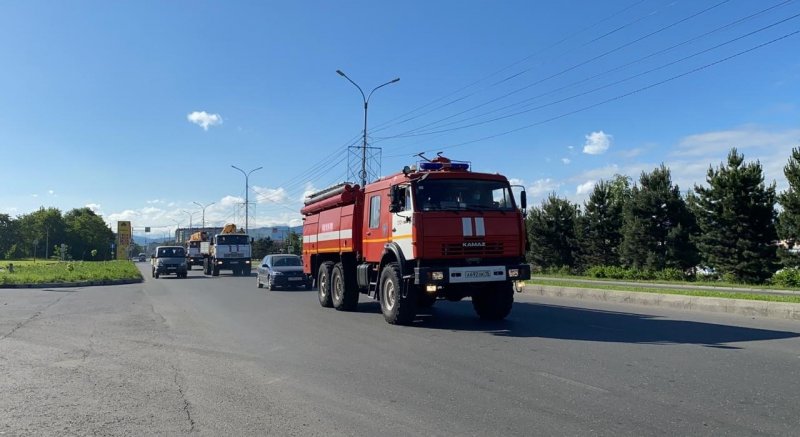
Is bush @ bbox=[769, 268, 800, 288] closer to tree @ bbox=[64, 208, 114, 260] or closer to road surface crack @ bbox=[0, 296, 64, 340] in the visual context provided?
road surface crack @ bbox=[0, 296, 64, 340]

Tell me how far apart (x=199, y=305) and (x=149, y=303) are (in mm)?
1917

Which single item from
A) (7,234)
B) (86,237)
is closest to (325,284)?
(86,237)

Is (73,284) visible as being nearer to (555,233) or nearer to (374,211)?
(374,211)

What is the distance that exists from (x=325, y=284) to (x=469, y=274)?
6.11 metres

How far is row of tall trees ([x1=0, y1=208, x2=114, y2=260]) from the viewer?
4375 inches

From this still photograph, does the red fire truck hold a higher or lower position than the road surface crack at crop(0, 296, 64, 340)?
higher

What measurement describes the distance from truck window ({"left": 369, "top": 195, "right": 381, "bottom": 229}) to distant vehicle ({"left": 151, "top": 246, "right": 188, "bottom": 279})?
27.0 meters

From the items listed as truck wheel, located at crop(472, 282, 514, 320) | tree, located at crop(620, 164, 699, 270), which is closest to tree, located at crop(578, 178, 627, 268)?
tree, located at crop(620, 164, 699, 270)

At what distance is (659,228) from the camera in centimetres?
3734

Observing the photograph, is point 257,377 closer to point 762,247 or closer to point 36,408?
point 36,408

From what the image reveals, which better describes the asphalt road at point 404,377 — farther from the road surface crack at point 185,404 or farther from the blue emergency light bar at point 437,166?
the blue emergency light bar at point 437,166

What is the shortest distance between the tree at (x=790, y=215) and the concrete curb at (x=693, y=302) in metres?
15.8

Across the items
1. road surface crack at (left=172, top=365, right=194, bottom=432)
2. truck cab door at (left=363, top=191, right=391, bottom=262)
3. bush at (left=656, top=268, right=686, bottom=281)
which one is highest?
truck cab door at (left=363, top=191, right=391, bottom=262)

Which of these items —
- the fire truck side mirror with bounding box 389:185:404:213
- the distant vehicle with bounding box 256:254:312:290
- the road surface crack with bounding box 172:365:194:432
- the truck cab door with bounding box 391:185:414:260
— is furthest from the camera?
the distant vehicle with bounding box 256:254:312:290
